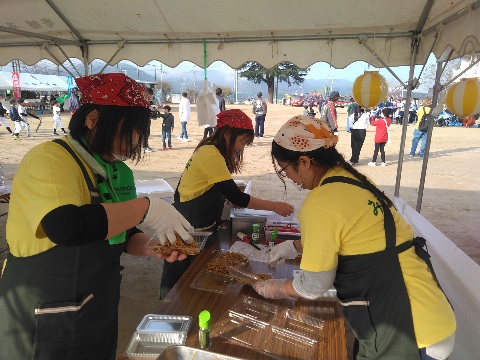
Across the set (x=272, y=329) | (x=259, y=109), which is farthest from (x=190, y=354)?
(x=259, y=109)

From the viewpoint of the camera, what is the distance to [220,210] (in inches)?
98.6

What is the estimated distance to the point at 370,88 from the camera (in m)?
3.87

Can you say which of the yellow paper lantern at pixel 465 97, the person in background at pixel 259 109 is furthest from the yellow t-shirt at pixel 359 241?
the person in background at pixel 259 109

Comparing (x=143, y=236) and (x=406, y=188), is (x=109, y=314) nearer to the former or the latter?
(x=143, y=236)

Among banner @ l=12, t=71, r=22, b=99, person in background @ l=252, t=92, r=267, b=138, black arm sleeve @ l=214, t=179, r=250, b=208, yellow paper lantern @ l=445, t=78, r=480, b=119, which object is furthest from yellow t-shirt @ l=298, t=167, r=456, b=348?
banner @ l=12, t=71, r=22, b=99

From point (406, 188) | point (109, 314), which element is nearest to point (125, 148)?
point (109, 314)

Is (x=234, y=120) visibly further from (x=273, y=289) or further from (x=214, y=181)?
(x=273, y=289)

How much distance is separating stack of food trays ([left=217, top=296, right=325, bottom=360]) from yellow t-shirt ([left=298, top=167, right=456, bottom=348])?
346 mm

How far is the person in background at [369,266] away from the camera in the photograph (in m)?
1.13

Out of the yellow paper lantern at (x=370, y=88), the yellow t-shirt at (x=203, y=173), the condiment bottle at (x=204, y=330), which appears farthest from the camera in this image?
the yellow paper lantern at (x=370, y=88)

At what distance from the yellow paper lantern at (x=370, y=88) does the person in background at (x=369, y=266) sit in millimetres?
2990

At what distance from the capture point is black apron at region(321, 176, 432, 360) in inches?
45.7

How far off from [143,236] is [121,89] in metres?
0.75

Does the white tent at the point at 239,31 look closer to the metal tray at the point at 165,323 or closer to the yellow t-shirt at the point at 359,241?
the yellow t-shirt at the point at 359,241
